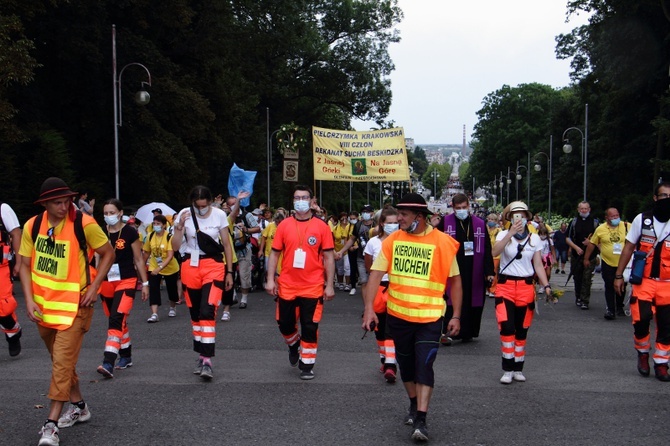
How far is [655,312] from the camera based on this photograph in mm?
8031

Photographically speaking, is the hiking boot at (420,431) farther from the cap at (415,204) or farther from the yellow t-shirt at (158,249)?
the yellow t-shirt at (158,249)

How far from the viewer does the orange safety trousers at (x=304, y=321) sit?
7.84m

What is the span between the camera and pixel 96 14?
27609 mm

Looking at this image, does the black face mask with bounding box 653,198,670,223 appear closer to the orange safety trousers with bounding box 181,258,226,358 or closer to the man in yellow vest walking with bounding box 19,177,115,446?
the orange safety trousers with bounding box 181,258,226,358

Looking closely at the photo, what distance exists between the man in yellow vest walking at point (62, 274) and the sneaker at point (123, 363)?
7.44 ft

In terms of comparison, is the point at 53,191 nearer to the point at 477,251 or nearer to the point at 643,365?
the point at 477,251

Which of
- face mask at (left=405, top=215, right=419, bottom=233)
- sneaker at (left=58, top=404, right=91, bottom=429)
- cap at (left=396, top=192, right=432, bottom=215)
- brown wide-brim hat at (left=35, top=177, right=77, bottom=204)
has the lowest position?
sneaker at (left=58, top=404, right=91, bottom=429)

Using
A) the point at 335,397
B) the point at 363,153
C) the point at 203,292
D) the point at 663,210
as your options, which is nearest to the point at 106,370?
the point at 203,292

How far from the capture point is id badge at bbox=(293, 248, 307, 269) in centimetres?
799

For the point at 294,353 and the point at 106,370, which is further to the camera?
the point at 294,353

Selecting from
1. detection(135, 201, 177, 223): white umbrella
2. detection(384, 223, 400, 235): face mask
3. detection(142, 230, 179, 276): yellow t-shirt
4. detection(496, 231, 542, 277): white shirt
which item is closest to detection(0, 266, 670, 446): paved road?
detection(496, 231, 542, 277): white shirt

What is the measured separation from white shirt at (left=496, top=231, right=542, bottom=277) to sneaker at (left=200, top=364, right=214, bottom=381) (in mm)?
3070

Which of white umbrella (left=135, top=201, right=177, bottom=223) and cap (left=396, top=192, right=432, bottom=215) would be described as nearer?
cap (left=396, top=192, right=432, bottom=215)

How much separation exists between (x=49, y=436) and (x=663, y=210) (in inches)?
238
